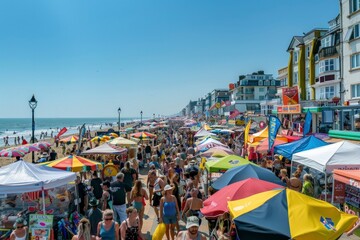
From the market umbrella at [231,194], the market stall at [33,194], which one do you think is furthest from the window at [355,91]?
the market stall at [33,194]

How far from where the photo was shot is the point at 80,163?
34.4 feet

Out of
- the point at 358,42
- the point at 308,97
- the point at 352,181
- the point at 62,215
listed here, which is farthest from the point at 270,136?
the point at 308,97

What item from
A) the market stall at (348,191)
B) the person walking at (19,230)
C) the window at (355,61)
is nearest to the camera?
the person walking at (19,230)

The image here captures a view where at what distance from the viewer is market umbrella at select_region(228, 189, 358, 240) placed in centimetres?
418

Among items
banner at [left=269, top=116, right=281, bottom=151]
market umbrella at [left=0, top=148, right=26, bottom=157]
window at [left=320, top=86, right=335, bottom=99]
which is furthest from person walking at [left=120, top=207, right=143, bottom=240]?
window at [left=320, top=86, right=335, bottom=99]

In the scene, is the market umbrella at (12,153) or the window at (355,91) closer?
the market umbrella at (12,153)

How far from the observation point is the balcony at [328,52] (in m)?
29.5

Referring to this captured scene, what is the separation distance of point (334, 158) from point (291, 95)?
699 inches

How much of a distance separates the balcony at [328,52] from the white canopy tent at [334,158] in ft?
77.6

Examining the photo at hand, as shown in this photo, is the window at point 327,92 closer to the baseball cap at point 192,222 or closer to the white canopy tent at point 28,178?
the white canopy tent at point 28,178

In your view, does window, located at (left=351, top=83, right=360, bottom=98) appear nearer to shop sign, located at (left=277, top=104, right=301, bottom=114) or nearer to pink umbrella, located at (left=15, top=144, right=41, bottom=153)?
shop sign, located at (left=277, top=104, right=301, bottom=114)

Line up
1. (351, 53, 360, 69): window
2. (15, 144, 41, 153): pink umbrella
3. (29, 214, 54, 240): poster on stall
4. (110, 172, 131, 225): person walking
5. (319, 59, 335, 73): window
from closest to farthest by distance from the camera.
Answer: (29, 214, 54, 240): poster on stall < (110, 172, 131, 225): person walking < (15, 144, 41, 153): pink umbrella < (351, 53, 360, 69): window < (319, 59, 335, 73): window

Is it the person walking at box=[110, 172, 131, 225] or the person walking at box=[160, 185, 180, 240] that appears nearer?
the person walking at box=[160, 185, 180, 240]

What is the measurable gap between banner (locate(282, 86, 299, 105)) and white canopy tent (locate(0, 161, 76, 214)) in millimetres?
21624
